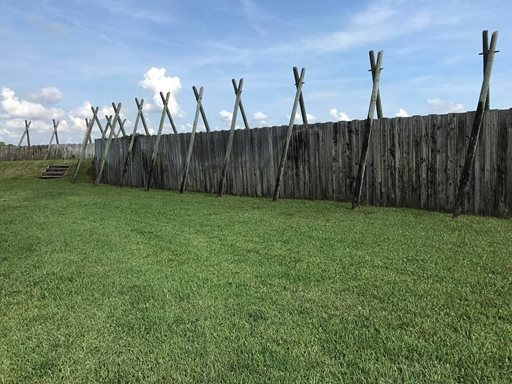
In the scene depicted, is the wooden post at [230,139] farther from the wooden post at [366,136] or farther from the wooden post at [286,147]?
the wooden post at [366,136]

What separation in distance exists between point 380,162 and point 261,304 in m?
6.89

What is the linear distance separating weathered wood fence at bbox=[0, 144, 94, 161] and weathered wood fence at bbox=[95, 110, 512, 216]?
21.1 metres

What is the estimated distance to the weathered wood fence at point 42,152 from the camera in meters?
33.2

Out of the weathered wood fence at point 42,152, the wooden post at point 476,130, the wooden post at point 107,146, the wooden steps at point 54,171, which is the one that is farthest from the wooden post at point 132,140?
the weathered wood fence at point 42,152

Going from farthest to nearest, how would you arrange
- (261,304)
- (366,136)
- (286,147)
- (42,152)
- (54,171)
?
1. (42,152)
2. (54,171)
3. (286,147)
4. (366,136)
5. (261,304)

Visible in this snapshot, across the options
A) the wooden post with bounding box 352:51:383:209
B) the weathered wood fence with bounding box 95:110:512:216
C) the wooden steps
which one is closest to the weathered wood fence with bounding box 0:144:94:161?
the wooden steps

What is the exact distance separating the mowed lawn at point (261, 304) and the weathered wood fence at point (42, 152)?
92.6 ft

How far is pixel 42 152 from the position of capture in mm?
33312

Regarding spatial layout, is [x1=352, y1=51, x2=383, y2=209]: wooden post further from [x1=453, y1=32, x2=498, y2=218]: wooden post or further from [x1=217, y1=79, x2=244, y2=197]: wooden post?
[x1=217, y1=79, x2=244, y2=197]: wooden post

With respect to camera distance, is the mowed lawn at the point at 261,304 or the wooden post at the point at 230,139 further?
the wooden post at the point at 230,139

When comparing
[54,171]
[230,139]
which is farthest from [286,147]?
[54,171]

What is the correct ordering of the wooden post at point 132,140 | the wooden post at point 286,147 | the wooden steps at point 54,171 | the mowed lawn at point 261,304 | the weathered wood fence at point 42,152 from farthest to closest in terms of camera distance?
the weathered wood fence at point 42,152, the wooden steps at point 54,171, the wooden post at point 132,140, the wooden post at point 286,147, the mowed lawn at point 261,304

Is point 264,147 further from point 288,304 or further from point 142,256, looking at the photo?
point 288,304

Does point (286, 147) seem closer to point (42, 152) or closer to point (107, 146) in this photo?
point (107, 146)
